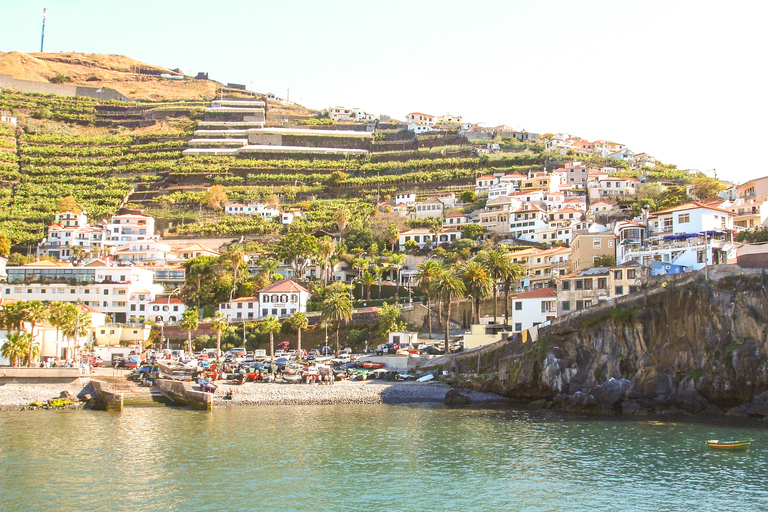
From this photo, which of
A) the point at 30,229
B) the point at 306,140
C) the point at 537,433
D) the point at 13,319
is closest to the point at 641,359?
the point at 537,433

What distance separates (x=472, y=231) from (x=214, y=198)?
44.2 m

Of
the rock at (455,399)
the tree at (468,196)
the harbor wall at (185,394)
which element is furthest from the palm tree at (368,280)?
the tree at (468,196)

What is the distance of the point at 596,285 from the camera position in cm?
6738

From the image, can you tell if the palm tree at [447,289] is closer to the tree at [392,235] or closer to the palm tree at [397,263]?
the palm tree at [397,263]

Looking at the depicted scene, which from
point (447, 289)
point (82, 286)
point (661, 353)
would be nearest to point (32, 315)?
point (82, 286)

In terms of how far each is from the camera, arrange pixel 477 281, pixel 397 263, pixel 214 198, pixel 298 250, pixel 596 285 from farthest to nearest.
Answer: pixel 214 198
pixel 397 263
pixel 298 250
pixel 477 281
pixel 596 285

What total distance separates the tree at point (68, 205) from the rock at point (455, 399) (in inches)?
3039

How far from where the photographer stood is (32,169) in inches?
5408

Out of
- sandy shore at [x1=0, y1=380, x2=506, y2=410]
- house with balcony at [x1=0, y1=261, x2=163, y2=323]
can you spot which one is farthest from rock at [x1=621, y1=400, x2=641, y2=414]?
house with balcony at [x1=0, y1=261, x2=163, y2=323]

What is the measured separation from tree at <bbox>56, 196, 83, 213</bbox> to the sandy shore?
62.2 meters

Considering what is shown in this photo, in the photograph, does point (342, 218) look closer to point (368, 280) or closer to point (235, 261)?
point (368, 280)

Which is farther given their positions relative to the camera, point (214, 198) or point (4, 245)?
point (214, 198)

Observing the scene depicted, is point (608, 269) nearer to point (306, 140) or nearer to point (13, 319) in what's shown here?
point (13, 319)

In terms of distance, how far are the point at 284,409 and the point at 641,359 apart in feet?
86.5
